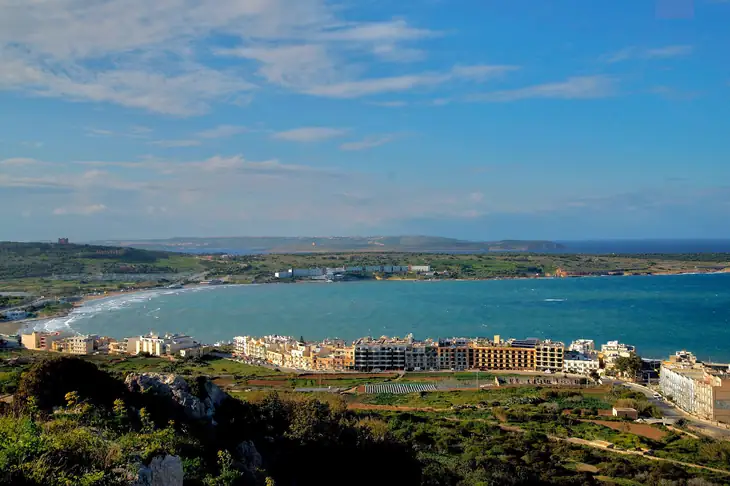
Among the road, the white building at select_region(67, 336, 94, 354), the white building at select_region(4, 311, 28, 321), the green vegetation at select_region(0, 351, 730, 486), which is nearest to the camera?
the green vegetation at select_region(0, 351, 730, 486)

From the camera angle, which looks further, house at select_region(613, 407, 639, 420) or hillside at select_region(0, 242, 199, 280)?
hillside at select_region(0, 242, 199, 280)

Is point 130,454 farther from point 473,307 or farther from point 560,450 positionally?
point 473,307

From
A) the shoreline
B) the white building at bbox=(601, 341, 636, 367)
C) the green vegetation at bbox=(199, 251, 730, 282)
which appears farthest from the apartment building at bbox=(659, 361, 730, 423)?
the green vegetation at bbox=(199, 251, 730, 282)

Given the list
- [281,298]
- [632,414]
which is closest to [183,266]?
[281,298]

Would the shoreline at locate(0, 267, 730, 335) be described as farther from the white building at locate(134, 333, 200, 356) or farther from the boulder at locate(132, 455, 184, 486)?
the boulder at locate(132, 455, 184, 486)

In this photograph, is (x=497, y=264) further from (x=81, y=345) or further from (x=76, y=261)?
(x=81, y=345)

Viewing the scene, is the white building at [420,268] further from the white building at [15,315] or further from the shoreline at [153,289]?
the white building at [15,315]
